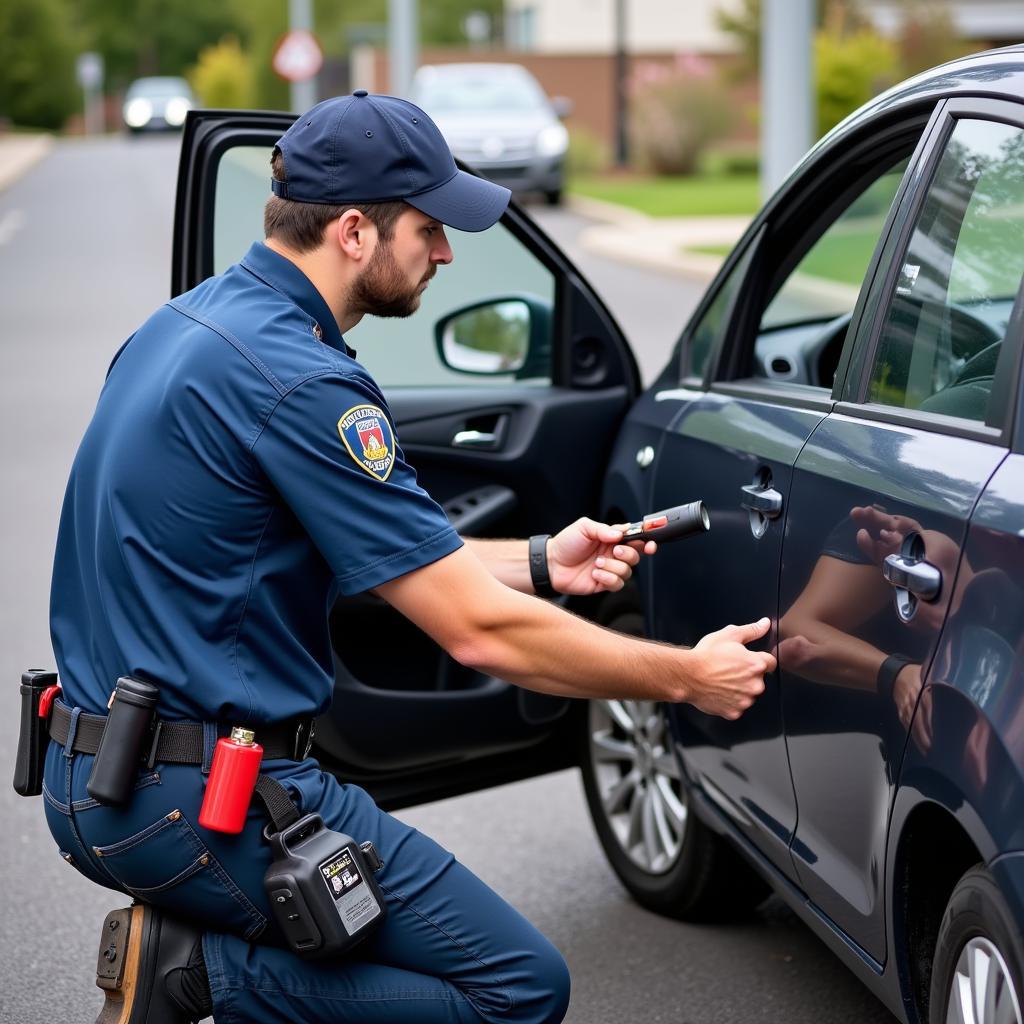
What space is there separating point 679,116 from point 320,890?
31.0m

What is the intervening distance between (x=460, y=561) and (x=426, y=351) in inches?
68.7

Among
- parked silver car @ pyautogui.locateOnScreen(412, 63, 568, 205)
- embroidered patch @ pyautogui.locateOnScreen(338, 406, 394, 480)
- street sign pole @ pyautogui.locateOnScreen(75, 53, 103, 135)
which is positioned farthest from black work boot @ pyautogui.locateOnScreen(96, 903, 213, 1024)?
street sign pole @ pyautogui.locateOnScreen(75, 53, 103, 135)

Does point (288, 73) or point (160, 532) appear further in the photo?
point (288, 73)

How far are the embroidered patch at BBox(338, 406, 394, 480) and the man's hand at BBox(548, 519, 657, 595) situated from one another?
0.66 m

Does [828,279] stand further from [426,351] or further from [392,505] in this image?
[392,505]

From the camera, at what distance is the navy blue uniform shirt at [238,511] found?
2.54 meters

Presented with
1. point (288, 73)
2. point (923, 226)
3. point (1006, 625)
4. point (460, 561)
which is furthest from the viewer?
point (288, 73)

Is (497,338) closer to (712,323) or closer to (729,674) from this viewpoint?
(712,323)

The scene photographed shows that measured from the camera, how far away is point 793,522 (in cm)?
299

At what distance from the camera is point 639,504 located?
12.6 feet

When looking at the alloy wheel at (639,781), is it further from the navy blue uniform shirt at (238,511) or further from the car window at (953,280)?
the navy blue uniform shirt at (238,511)

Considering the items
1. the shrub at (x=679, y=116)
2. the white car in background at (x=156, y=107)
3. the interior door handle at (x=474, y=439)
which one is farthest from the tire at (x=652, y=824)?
the white car in background at (x=156, y=107)

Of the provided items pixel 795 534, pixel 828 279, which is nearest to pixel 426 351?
pixel 795 534

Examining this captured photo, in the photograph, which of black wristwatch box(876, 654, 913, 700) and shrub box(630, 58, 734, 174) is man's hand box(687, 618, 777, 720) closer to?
black wristwatch box(876, 654, 913, 700)
